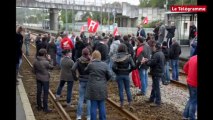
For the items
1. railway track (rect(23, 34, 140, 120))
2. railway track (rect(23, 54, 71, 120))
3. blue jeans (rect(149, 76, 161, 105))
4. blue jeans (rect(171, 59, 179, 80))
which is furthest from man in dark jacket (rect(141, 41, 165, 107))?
blue jeans (rect(171, 59, 179, 80))

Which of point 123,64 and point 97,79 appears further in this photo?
point 123,64

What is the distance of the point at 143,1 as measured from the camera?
409 ft

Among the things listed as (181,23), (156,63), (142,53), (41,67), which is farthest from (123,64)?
(181,23)

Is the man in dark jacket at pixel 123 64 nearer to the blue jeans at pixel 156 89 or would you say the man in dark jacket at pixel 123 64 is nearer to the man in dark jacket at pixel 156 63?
the man in dark jacket at pixel 156 63

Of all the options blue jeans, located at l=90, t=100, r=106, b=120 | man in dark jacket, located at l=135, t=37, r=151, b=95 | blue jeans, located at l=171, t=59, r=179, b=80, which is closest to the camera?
blue jeans, located at l=90, t=100, r=106, b=120

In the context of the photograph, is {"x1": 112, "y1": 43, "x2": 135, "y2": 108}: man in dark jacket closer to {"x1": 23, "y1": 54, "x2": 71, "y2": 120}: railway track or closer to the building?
{"x1": 23, "y1": 54, "x2": 71, "y2": 120}: railway track

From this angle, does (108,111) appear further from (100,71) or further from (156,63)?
(100,71)

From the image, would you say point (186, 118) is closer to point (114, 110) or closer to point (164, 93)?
point (114, 110)

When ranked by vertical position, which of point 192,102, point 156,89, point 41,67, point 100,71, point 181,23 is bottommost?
point 156,89

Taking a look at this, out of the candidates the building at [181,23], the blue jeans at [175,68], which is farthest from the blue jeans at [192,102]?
the building at [181,23]
